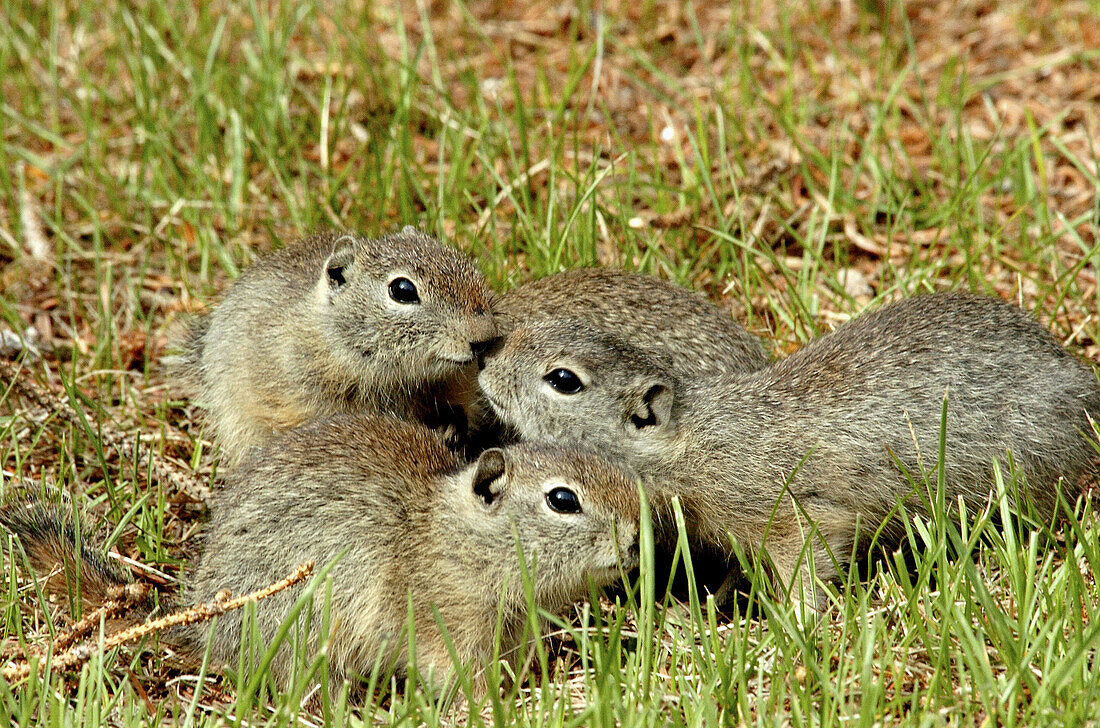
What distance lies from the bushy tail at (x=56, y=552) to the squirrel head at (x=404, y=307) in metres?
1.53

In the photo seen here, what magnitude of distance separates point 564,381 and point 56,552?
2330 millimetres

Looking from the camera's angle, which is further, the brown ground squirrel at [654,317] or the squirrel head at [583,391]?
the brown ground squirrel at [654,317]

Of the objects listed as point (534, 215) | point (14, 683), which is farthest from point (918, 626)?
point (534, 215)

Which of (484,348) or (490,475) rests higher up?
(484,348)

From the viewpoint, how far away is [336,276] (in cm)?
616

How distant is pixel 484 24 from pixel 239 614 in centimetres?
734

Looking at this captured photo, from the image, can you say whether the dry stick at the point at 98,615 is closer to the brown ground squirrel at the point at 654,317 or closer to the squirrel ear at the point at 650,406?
the brown ground squirrel at the point at 654,317

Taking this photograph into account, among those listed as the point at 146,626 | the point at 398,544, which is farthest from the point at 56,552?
the point at 398,544

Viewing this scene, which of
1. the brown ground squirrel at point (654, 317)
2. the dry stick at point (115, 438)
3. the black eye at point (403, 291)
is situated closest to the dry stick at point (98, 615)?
the dry stick at point (115, 438)

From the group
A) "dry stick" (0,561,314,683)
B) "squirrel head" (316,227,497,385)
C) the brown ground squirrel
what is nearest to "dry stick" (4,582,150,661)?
"dry stick" (0,561,314,683)

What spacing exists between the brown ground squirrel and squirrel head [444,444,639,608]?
0.95m

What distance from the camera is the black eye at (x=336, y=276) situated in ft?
20.1

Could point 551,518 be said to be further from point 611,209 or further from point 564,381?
point 611,209

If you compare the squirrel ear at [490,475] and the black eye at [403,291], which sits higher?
the black eye at [403,291]
